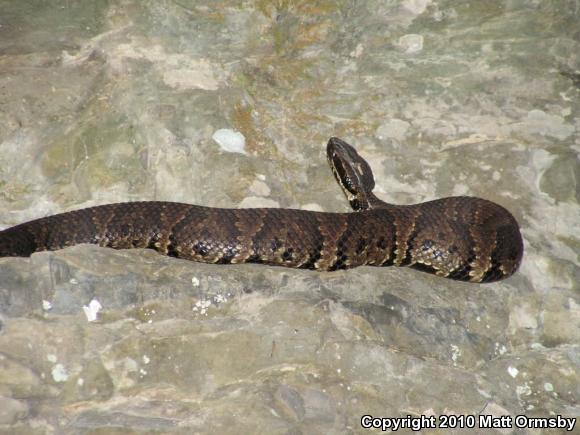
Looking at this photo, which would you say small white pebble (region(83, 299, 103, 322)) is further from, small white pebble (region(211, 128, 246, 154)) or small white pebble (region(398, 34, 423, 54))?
small white pebble (region(398, 34, 423, 54))

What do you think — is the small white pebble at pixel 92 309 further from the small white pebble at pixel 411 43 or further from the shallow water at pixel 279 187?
the small white pebble at pixel 411 43

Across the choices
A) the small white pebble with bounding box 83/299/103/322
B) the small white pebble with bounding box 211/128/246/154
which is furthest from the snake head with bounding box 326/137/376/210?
the small white pebble with bounding box 83/299/103/322

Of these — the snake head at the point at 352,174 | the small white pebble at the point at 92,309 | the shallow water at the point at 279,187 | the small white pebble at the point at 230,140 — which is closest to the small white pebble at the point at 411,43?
the shallow water at the point at 279,187

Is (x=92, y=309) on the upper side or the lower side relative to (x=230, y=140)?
lower

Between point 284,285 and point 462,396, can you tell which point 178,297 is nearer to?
point 284,285

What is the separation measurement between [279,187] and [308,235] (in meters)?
0.86

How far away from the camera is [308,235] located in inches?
294

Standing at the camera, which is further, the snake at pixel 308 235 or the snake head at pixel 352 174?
A: the snake head at pixel 352 174

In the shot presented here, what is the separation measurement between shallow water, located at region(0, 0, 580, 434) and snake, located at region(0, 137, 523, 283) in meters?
0.33

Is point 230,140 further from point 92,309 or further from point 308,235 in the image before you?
point 92,309

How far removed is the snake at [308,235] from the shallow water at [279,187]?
329mm

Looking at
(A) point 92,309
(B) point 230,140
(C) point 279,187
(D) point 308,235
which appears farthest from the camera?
(B) point 230,140

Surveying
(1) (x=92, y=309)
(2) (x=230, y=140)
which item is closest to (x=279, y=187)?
(2) (x=230, y=140)

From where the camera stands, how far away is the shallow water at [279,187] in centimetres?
575
